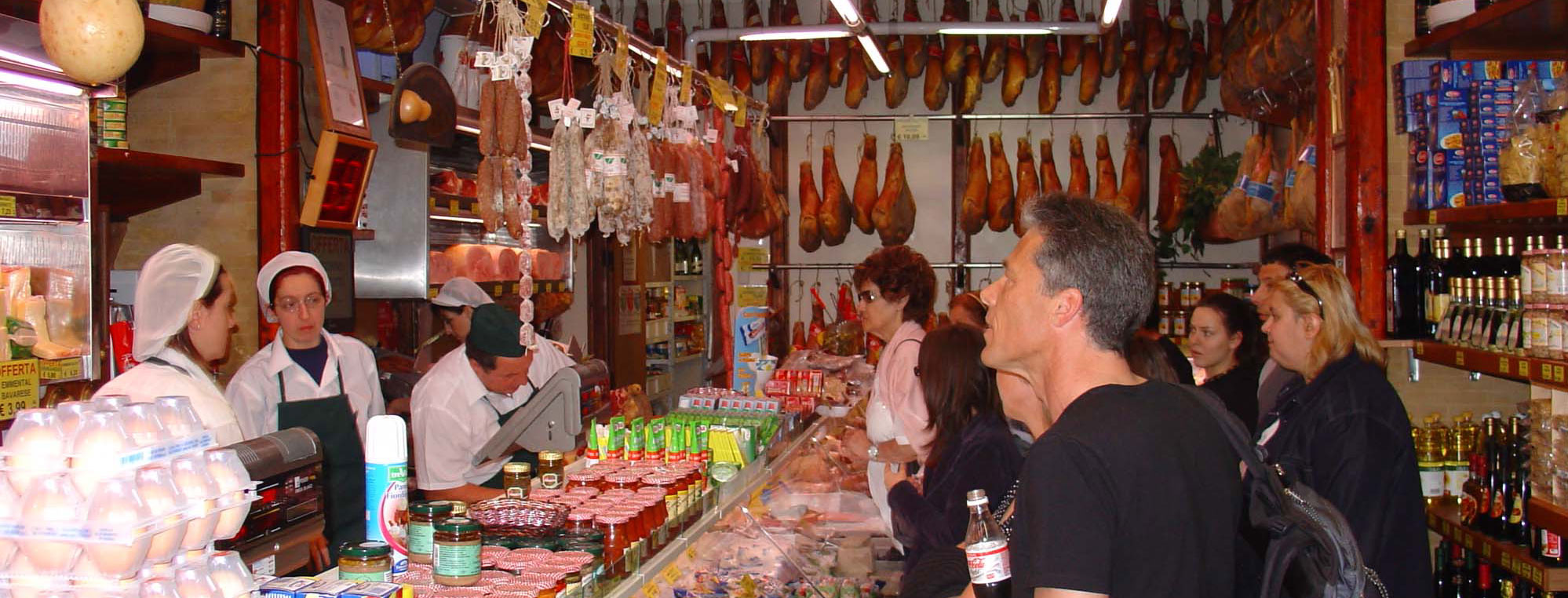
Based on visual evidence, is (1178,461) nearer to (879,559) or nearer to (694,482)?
(694,482)

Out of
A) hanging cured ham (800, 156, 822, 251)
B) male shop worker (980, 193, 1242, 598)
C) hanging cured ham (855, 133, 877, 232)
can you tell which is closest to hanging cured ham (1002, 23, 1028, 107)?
hanging cured ham (855, 133, 877, 232)

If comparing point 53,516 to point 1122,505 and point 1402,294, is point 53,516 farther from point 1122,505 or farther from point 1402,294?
point 1402,294

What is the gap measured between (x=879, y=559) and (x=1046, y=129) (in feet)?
20.8

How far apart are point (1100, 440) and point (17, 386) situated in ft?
10.6

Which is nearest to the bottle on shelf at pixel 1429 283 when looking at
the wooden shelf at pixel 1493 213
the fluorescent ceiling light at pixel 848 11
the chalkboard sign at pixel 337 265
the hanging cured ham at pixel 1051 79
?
the wooden shelf at pixel 1493 213

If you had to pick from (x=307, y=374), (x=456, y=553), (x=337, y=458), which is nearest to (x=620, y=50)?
(x=307, y=374)

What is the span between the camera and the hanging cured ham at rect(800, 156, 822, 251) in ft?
30.4

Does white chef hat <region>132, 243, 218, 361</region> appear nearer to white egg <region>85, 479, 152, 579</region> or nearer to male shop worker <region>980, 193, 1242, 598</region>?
white egg <region>85, 479, 152, 579</region>

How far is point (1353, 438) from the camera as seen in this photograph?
3285mm

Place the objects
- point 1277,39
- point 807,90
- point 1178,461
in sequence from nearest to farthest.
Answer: point 1178,461, point 1277,39, point 807,90

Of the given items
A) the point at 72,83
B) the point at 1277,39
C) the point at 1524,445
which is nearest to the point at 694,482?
the point at 72,83

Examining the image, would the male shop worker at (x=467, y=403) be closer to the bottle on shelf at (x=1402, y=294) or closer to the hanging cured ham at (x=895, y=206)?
the bottle on shelf at (x=1402, y=294)

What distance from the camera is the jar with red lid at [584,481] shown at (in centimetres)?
301

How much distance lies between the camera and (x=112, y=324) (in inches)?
168
